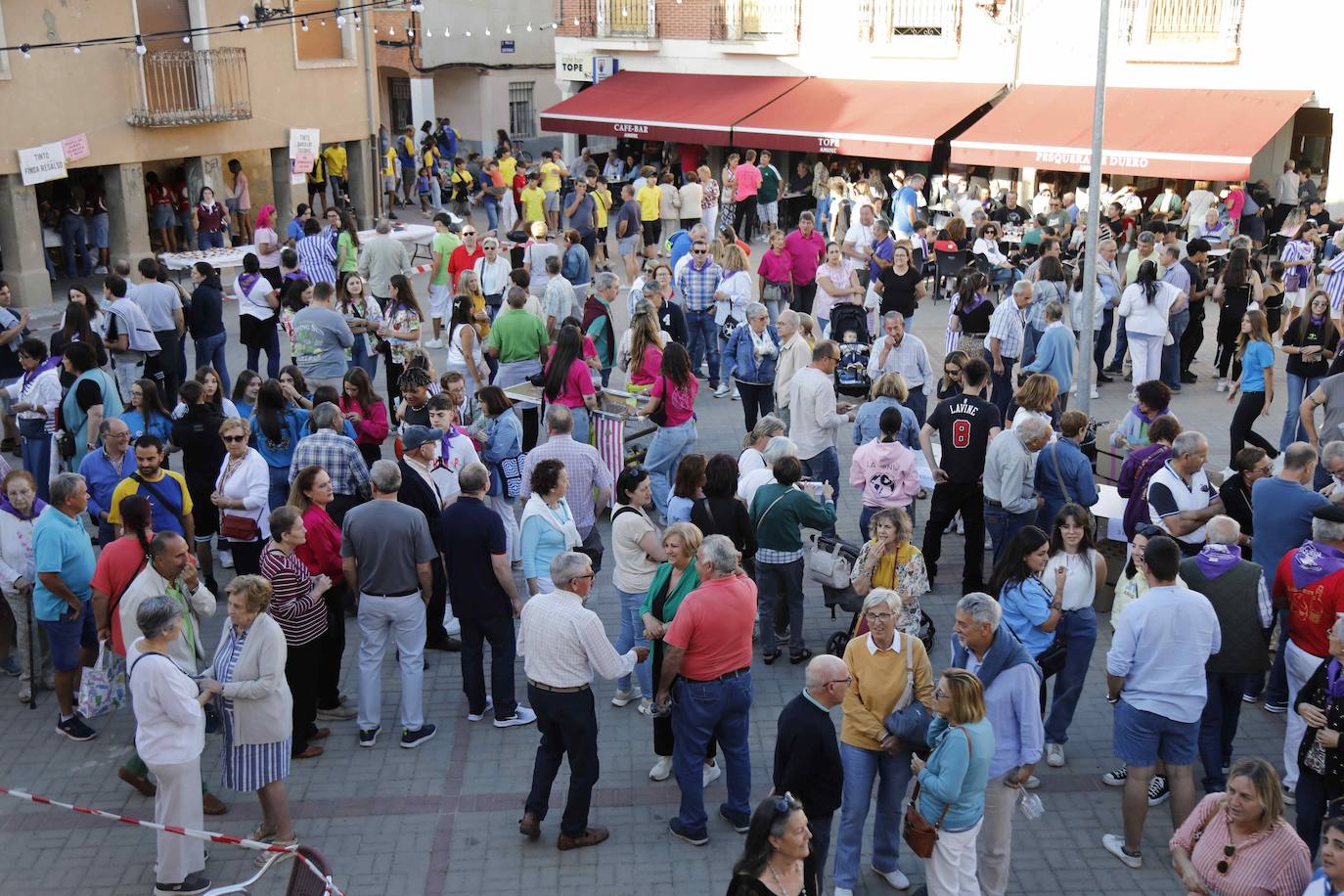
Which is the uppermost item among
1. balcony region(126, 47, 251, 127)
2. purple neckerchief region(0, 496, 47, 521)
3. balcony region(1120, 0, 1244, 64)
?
balcony region(1120, 0, 1244, 64)

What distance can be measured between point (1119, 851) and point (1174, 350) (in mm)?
8757

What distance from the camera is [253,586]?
234 inches

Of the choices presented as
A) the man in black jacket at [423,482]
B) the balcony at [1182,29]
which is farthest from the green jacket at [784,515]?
the balcony at [1182,29]

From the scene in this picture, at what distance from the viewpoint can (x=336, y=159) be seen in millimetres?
24641

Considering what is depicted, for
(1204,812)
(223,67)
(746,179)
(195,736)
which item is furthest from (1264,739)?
(223,67)

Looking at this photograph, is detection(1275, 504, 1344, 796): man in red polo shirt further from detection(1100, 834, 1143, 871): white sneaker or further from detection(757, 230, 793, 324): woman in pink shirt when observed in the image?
detection(757, 230, 793, 324): woman in pink shirt

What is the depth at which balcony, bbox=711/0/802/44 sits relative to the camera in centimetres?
2673

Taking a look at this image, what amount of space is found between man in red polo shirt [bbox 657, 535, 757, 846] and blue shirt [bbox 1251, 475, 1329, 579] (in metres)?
3.16

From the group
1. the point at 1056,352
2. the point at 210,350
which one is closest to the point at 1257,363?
the point at 1056,352

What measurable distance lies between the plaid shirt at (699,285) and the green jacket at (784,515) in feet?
18.7

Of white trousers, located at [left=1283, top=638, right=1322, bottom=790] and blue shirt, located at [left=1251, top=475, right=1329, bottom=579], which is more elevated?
blue shirt, located at [left=1251, top=475, right=1329, bottom=579]

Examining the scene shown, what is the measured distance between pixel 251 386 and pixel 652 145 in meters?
21.3

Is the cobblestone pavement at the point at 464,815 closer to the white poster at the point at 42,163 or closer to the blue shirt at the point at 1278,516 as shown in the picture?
the blue shirt at the point at 1278,516

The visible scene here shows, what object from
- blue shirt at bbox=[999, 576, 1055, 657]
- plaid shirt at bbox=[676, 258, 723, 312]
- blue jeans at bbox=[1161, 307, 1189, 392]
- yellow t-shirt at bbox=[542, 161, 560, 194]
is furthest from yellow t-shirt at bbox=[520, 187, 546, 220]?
blue shirt at bbox=[999, 576, 1055, 657]
